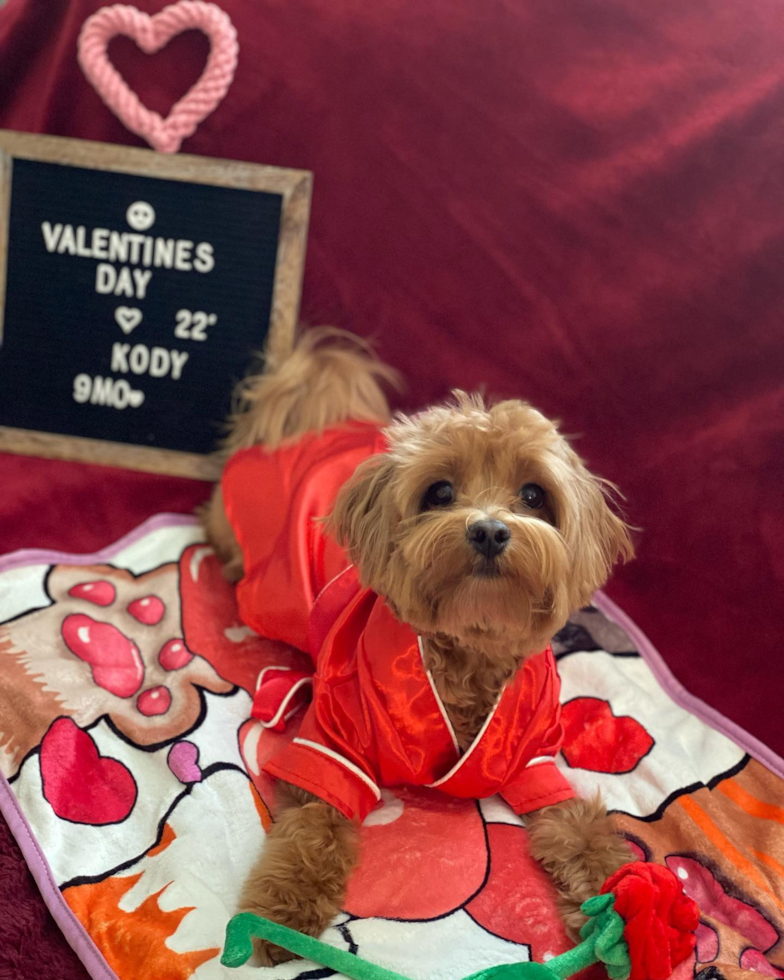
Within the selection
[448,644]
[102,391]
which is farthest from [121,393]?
[448,644]

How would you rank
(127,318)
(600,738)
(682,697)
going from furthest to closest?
(127,318)
(682,697)
(600,738)

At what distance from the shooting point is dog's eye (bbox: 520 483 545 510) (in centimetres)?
126

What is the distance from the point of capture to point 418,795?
1.43 meters

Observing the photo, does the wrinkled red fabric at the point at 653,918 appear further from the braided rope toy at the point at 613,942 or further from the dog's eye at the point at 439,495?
the dog's eye at the point at 439,495

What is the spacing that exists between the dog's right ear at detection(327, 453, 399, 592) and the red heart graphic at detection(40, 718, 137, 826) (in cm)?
52

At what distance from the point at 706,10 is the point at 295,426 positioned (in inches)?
45.9

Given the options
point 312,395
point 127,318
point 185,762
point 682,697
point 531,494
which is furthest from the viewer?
point 127,318

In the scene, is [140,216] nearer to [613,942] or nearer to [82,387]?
[82,387]

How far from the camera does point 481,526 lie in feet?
3.76

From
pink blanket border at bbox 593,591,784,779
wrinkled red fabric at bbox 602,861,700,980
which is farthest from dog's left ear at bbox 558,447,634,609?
pink blanket border at bbox 593,591,784,779

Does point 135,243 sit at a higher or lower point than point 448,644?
higher

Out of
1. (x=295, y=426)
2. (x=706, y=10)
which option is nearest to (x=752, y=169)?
(x=706, y=10)

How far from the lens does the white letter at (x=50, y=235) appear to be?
190 centimetres

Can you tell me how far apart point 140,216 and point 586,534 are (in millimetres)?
1228
